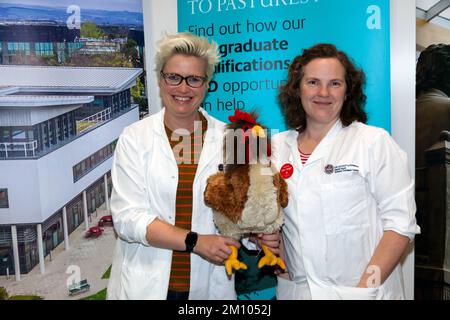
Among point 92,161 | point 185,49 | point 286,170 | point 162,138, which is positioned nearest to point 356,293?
point 286,170

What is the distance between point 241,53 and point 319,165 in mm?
953

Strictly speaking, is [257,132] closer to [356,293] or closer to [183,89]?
[183,89]

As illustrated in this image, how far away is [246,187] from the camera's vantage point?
4.45 ft

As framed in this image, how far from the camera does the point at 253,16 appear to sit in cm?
220

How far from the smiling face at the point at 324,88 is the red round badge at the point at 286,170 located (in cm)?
21

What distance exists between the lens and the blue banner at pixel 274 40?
6.95ft

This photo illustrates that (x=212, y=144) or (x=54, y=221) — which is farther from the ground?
(x=212, y=144)

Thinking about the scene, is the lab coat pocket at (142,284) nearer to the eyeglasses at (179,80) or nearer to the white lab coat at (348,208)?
the white lab coat at (348,208)

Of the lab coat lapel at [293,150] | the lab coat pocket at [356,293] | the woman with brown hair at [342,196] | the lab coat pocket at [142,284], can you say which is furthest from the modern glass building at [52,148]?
the lab coat pocket at [356,293]

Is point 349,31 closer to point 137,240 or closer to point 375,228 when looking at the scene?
point 375,228

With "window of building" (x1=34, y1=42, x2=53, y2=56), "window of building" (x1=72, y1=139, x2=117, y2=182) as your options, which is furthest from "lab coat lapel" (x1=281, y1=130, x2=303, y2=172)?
"window of building" (x1=34, y1=42, x2=53, y2=56)

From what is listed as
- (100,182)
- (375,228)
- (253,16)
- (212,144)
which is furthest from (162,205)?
(253,16)

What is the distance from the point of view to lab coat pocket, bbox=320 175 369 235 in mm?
1488

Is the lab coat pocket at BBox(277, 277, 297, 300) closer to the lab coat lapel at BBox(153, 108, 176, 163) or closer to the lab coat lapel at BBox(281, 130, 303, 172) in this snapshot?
the lab coat lapel at BBox(281, 130, 303, 172)
